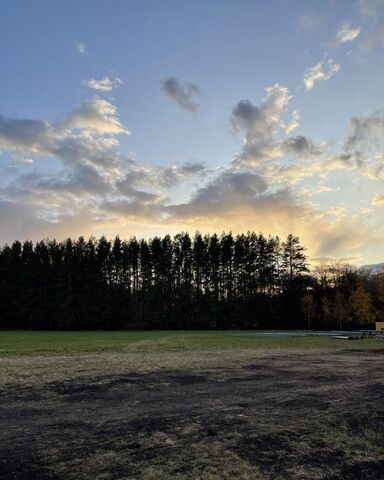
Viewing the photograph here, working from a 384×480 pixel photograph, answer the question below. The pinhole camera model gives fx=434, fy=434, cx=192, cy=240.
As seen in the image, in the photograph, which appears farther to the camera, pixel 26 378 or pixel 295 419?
pixel 26 378

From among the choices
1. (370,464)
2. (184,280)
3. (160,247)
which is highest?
(160,247)

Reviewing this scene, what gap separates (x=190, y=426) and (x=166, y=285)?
293ft

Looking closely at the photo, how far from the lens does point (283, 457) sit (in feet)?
22.8

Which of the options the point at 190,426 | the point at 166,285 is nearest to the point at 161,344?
the point at 190,426

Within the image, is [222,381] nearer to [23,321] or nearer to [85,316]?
[85,316]

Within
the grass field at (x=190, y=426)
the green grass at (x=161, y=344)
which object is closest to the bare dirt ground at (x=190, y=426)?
the grass field at (x=190, y=426)

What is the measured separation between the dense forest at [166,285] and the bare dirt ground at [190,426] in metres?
72.1

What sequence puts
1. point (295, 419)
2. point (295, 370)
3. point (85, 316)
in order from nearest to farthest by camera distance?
point (295, 419) < point (295, 370) < point (85, 316)

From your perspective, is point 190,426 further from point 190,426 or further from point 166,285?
point 166,285

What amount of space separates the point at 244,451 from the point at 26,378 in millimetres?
10918

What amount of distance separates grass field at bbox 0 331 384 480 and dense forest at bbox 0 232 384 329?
72.5 metres

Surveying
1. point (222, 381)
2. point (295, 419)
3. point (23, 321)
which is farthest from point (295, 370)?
point (23, 321)

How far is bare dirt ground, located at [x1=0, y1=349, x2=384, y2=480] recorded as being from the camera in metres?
6.42

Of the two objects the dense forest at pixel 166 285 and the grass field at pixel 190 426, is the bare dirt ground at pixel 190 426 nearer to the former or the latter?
the grass field at pixel 190 426
